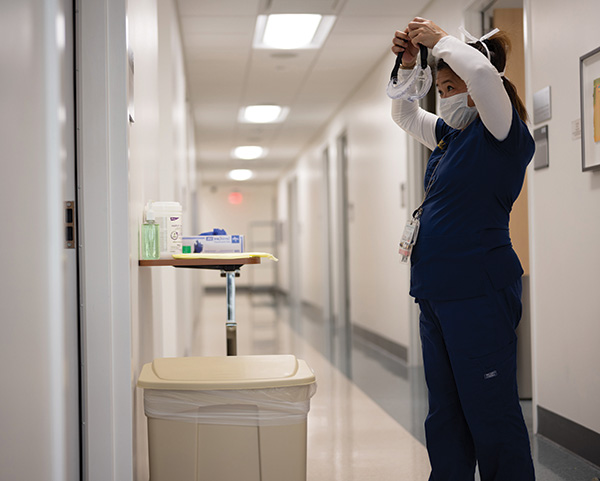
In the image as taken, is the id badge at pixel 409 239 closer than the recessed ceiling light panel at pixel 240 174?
Yes

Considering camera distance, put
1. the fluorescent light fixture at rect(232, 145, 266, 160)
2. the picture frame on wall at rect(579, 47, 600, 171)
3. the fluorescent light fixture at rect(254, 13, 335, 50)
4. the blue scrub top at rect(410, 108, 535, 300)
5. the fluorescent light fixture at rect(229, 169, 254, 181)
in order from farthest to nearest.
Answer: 1. the fluorescent light fixture at rect(229, 169, 254, 181)
2. the fluorescent light fixture at rect(232, 145, 266, 160)
3. the fluorescent light fixture at rect(254, 13, 335, 50)
4. the picture frame on wall at rect(579, 47, 600, 171)
5. the blue scrub top at rect(410, 108, 535, 300)

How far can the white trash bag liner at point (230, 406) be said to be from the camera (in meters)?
1.85

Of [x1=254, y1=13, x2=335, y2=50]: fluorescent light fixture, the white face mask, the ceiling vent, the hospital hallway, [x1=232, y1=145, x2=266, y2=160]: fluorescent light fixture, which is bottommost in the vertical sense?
the hospital hallway

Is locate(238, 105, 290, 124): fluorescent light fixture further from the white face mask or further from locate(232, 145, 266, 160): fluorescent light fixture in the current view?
the white face mask

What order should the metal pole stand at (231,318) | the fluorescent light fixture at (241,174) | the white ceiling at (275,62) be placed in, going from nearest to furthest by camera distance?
the metal pole stand at (231,318) → the white ceiling at (275,62) → the fluorescent light fixture at (241,174)

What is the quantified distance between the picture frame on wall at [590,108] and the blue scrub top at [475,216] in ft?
3.36

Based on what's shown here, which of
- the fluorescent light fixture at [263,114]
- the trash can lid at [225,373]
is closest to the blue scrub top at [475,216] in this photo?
the trash can lid at [225,373]

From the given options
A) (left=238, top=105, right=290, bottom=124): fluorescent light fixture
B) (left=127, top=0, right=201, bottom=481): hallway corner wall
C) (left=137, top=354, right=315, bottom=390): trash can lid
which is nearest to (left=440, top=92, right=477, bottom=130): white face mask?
(left=137, top=354, right=315, bottom=390): trash can lid

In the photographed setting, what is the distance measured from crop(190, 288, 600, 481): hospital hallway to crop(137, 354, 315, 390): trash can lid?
824 mm

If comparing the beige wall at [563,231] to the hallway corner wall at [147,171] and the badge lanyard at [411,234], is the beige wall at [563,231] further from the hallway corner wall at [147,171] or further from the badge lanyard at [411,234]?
the hallway corner wall at [147,171]

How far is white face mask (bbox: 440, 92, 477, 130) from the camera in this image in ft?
5.81

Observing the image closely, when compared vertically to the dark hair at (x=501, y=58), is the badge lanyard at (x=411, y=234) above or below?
below

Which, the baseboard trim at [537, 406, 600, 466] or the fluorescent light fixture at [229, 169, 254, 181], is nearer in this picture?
the baseboard trim at [537, 406, 600, 466]

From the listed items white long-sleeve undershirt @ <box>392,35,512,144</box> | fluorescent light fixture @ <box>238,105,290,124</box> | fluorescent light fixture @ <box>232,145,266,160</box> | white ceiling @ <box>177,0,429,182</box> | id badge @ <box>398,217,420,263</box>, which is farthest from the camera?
fluorescent light fixture @ <box>232,145,266,160</box>
